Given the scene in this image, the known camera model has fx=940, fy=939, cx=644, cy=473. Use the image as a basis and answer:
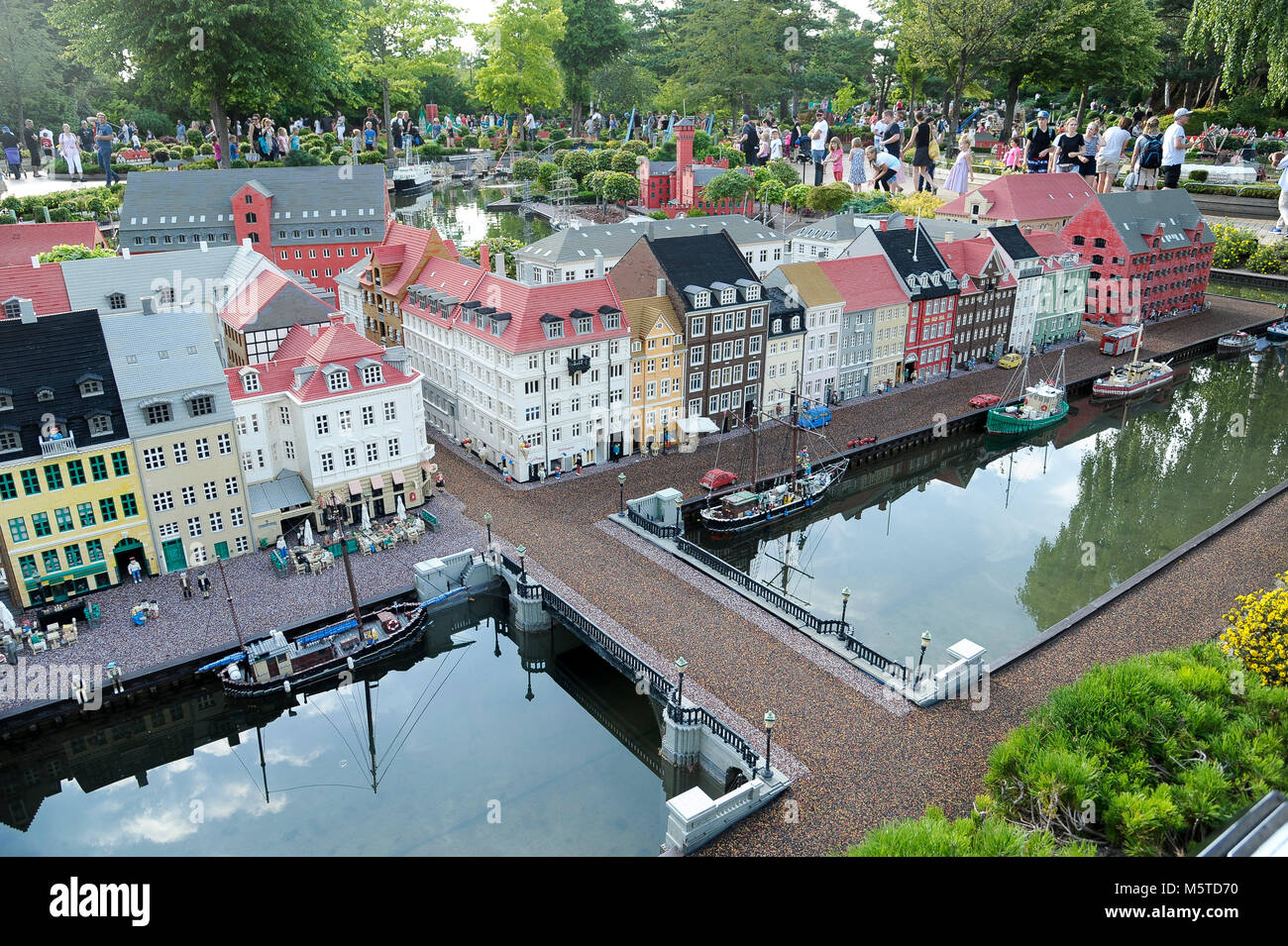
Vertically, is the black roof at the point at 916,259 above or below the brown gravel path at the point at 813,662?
above

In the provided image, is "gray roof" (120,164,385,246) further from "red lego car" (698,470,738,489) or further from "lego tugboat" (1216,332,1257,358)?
"lego tugboat" (1216,332,1257,358)

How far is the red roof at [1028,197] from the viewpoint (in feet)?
323

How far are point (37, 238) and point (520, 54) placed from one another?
10924 cm

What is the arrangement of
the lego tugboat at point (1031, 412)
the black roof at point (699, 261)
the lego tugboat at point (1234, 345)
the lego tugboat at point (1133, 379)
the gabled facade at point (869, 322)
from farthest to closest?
the lego tugboat at point (1234, 345), the lego tugboat at point (1133, 379), the gabled facade at point (869, 322), the lego tugboat at point (1031, 412), the black roof at point (699, 261)

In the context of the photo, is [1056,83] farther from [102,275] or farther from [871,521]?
[102,275]

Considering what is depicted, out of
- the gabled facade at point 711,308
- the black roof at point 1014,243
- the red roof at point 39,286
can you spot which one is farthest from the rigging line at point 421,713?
the black roof at point 1014,243

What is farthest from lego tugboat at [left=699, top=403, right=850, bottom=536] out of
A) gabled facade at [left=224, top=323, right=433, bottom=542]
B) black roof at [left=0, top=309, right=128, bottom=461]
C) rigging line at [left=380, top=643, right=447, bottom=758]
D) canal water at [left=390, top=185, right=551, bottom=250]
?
canal water at [left=390, top=185, right=551, bottom=250]

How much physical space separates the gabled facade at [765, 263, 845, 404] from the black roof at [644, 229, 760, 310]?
4.39 metres

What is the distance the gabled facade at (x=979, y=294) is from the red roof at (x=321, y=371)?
47494 millimetres

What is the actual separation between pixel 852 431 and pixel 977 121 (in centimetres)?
12116

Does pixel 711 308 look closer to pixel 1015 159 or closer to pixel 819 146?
pixel 819 146

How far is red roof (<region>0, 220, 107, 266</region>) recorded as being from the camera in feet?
224

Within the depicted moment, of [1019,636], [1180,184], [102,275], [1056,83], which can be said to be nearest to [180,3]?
[102,275]

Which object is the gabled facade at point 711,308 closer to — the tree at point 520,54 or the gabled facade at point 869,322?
the gabled facade at point 869,322
